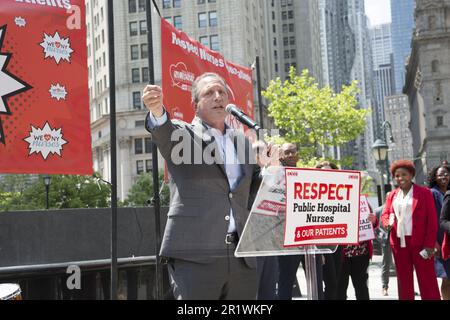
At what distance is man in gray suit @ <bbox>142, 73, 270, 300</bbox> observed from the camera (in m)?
3.52

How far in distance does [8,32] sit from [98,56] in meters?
70.0

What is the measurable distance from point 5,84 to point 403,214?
15.4 ft

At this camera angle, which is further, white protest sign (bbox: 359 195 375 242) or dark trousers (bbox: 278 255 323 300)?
white protest sign (bbox: 359 195 375 242)

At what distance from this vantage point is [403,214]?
24.5ft

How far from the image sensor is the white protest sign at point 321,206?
13.3 feet

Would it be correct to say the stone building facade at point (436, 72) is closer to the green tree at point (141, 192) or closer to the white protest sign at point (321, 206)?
the green tree at point (141, 192)

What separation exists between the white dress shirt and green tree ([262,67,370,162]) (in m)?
21.9

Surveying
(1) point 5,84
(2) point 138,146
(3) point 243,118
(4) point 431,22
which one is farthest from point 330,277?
(4) point 431,22

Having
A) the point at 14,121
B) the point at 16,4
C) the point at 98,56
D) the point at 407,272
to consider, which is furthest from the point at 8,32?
the point at 98,56

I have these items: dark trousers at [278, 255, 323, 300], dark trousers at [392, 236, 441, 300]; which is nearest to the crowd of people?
dark trousers at [278, 255, 323, 300]

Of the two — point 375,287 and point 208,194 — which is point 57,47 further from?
point 375,287

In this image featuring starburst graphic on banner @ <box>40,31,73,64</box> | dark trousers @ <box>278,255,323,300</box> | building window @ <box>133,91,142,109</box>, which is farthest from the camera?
building window @ <box>133,91,142,109</box>

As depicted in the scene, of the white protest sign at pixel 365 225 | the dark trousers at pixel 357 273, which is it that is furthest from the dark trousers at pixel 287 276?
the white protest sign at pixel 365 225

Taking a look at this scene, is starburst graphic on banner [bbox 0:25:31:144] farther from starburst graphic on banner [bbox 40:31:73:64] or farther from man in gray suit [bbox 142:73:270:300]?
man in gray suit [bbox 142:73:270:300]
